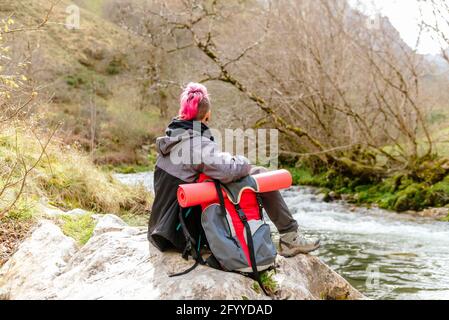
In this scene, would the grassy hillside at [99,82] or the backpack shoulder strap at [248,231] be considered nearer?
the backpack shoulder strap at [248,231]

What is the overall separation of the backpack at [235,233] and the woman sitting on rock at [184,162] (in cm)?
9

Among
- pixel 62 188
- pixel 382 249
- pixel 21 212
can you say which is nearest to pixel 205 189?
pixel 21 212

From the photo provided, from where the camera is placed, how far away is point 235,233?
3.15m

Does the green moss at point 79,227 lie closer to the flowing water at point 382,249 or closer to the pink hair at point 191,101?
the pink hair at point 191,101

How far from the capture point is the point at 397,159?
11.8m

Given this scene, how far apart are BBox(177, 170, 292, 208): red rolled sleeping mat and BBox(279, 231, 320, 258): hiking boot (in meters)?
0.63

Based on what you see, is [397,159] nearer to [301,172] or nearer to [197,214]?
[301,172]

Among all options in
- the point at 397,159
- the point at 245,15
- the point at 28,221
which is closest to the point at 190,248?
the point at 28,221

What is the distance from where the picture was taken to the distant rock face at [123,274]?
2.97 metres

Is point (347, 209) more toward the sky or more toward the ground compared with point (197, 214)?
more toward the ground

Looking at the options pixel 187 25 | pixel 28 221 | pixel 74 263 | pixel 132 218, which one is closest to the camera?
pixel 74 263

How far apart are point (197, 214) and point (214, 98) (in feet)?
42.7

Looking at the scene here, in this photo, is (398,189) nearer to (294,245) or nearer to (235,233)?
(294,245)

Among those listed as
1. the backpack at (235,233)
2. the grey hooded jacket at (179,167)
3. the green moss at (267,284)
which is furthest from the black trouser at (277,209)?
the green moss at (267,284)
